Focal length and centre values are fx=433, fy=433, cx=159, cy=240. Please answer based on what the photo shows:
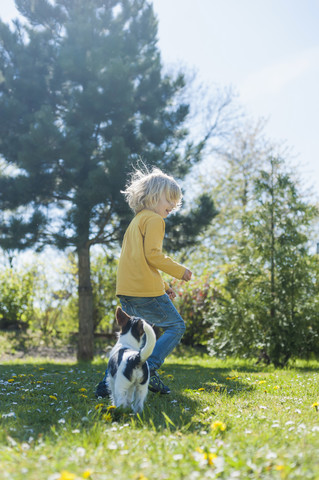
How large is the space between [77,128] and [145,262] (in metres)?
5.80

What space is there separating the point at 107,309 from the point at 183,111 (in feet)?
19.2

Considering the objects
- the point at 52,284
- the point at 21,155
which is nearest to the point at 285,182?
the point at 21,155

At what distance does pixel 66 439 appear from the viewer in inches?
83.6

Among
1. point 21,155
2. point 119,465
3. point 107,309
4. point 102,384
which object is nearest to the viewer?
point 119,465

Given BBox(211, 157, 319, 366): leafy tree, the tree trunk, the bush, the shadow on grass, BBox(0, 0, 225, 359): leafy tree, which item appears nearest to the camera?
the shadow on grass

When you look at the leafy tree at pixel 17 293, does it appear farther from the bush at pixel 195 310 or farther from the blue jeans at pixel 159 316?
the blue jeans at pixel 159 316

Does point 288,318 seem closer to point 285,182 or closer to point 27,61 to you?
point 285,182

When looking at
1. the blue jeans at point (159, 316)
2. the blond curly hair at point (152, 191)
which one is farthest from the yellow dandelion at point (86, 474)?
the blond curly hair at point (152, 191)

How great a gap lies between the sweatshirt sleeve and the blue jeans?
0.27 m

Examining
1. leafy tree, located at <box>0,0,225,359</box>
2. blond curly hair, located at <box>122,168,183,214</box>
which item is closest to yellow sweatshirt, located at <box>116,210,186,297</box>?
blond curly hair, located at <box>122,168,183,214</box>

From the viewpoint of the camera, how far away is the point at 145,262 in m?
3.39

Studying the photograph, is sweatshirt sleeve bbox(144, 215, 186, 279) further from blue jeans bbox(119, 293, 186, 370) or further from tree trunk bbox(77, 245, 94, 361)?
tree trunk bbox(77, 245, 94, 361)

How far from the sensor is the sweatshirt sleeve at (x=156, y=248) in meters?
3.33

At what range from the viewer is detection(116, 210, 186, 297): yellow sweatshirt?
132 inches
